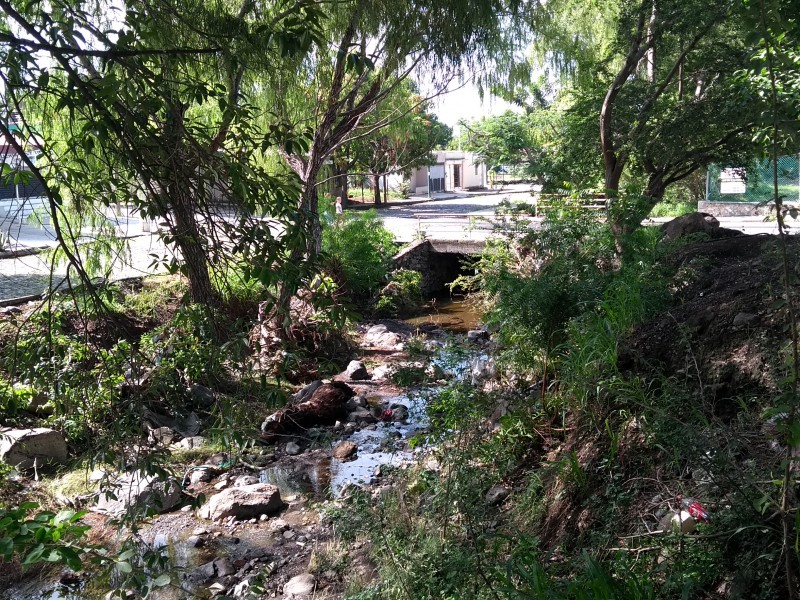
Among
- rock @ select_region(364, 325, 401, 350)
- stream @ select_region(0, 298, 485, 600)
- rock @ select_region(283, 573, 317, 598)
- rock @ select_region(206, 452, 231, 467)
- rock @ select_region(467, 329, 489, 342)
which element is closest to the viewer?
rock @ select_region(283, 573, 317, 598)

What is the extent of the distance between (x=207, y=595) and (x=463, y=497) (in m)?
2.11

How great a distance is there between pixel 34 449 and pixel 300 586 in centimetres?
335

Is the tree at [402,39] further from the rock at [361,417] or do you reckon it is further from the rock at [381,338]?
the rock at [381,338]

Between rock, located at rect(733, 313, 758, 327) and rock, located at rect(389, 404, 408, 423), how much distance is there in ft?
14.8

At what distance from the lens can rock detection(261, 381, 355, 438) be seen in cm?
868

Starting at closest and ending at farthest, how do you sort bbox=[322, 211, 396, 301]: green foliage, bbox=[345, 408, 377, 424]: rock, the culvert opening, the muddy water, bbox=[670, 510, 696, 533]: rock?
bbox=[670, 510, 696, 533]: rock → bbox=[345, 408, 377, 424]: rock → the muddy water → bbox=[322, 211, 396, 301]: green foliage → the culvert opening

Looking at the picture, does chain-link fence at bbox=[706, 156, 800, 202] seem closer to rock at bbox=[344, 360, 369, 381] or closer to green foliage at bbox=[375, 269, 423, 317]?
green foliage at bbox=[375, 269, 423, 317]

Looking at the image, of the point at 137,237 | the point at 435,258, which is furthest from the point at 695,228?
the point at 137,237

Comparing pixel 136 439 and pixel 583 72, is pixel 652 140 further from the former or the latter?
pixel 136 439

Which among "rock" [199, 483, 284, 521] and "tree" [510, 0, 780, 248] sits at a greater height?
"tree" [510, 0, 780, 248]

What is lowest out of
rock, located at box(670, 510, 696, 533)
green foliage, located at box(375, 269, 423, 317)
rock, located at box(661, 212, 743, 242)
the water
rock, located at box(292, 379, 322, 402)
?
the water

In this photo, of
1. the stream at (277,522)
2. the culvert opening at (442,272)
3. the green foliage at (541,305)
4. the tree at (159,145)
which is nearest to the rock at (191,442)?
the stream at (277,522)

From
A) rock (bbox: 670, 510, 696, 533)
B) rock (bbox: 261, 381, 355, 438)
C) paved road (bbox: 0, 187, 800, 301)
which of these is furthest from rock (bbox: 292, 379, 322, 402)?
rock (bbox: 670, 510, 696, 533)

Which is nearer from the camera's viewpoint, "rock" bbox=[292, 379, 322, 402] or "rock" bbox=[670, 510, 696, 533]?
"rock" bbox=[670, 510, 696, 533]
